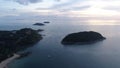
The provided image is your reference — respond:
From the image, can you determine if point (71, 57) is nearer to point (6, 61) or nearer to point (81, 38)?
point (6, 61)

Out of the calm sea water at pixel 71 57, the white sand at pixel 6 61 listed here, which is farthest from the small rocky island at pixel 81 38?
the white sand at pixel 6 61

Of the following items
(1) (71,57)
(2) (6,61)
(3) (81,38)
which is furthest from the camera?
(3) (81,38)

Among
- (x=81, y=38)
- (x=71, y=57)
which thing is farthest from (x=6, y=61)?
(x=81, y=38)

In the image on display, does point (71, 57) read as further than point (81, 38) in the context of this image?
No

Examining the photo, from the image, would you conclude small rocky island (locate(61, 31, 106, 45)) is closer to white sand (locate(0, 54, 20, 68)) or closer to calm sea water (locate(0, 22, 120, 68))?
calm sea water (locate(0, 22, 120, 68))

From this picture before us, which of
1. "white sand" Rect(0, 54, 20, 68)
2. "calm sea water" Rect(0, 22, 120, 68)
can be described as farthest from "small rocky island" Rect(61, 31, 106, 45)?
"white sand" Rect(0, 54, 20, 68)

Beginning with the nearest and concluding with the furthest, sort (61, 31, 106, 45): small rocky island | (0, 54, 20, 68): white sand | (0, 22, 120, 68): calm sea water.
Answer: (0, 22, 120, 68): calm sea water < (0, 54, 20, 68): white sand < (61, 31, 106, 45): small rocky island

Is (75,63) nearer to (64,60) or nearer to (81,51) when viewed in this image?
(64,60)

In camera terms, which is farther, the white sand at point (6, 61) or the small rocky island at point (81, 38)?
the small rocky island at point (81, 38)

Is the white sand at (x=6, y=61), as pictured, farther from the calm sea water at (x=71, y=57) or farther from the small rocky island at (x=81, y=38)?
the small rocky island at (x=81, y=38)

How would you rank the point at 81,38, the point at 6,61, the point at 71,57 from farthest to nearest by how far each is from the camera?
the point at 81,38 → the point at 71,57 → the point at 6,61

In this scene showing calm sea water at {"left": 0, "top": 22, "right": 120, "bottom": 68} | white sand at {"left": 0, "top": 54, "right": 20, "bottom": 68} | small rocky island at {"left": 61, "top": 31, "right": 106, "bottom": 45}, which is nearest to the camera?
calm sea water at {"left": 0, "top": 22, "right": 120, "bottom": 68}

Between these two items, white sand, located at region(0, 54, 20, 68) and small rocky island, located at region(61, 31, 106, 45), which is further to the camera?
small rocky island, located at region(61, 31, 106, 45)
